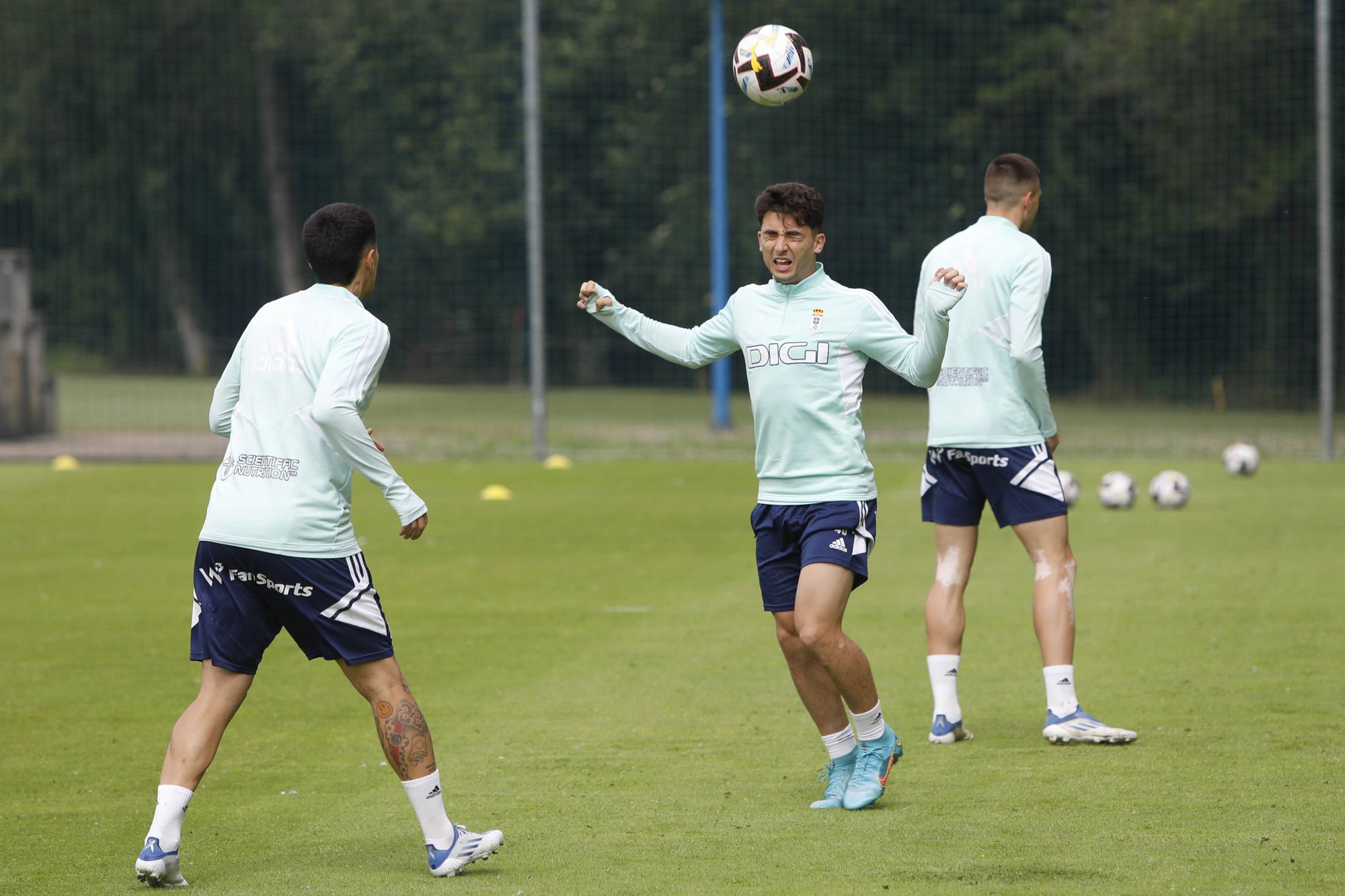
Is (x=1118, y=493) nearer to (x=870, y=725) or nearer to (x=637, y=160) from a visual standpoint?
(x=870, y=725)

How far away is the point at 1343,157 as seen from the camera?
2814 centimetres

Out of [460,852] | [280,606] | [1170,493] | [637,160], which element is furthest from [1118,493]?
[637,160]

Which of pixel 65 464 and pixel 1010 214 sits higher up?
pixel 1010 214

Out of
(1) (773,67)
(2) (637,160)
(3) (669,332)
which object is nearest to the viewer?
(3) (669,332)

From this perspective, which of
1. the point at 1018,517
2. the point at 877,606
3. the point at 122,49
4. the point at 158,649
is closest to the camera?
the point at 1018,517

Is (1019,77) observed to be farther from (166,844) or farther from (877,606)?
(166,844)

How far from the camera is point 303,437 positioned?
4582mm

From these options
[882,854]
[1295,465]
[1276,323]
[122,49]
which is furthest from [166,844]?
[122,49]

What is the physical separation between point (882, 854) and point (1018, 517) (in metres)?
2.08

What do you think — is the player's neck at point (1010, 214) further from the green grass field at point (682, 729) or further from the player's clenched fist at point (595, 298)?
the green grass field at point (682, 729)

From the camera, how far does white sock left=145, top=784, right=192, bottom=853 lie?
14.5 feet

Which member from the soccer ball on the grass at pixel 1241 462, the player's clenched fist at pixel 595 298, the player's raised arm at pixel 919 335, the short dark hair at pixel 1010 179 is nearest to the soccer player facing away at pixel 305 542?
the player's clenched fist at pixel 595 298

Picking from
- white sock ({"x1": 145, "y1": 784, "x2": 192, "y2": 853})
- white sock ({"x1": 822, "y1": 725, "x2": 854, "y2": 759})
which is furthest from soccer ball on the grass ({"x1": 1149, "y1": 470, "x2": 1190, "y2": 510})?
white sock ({"x1": 145, "y1": 784, "x2": 192, "y2": 853})

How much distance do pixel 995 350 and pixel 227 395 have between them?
299 cm
